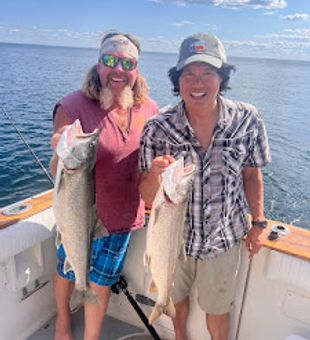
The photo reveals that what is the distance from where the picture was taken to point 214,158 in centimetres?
260

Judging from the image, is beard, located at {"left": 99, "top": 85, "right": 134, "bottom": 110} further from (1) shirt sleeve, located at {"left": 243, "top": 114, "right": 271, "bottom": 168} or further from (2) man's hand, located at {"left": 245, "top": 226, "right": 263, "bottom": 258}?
(2) man's hand, located at {"left": 245, "top": 226, "right": 263, "bottom": 258}

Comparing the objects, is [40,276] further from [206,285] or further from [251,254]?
[251,254]

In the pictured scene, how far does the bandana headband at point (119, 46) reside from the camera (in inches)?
108

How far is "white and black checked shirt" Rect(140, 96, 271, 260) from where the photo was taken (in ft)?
8.52

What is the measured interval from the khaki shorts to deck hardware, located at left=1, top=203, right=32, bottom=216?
1.39 metres

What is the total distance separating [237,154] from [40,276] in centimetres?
211

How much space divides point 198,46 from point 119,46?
1.94 feet

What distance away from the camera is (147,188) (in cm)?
264

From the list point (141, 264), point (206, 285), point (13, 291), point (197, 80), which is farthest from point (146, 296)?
point (197, 80)

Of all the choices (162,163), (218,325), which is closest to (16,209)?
(162,163)

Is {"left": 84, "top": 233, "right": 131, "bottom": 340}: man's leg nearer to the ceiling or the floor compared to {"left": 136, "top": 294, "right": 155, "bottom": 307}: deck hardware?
nearer to the ceiling

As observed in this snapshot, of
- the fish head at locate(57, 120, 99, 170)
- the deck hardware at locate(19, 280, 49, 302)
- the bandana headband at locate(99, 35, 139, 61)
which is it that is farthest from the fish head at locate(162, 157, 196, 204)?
the deck hardware at locate(19, 280, 49, 302)

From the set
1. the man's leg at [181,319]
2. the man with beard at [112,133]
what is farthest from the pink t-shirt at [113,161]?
the man's leg at [181,319]

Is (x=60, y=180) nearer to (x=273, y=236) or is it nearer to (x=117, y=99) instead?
(x=117, y=99)
